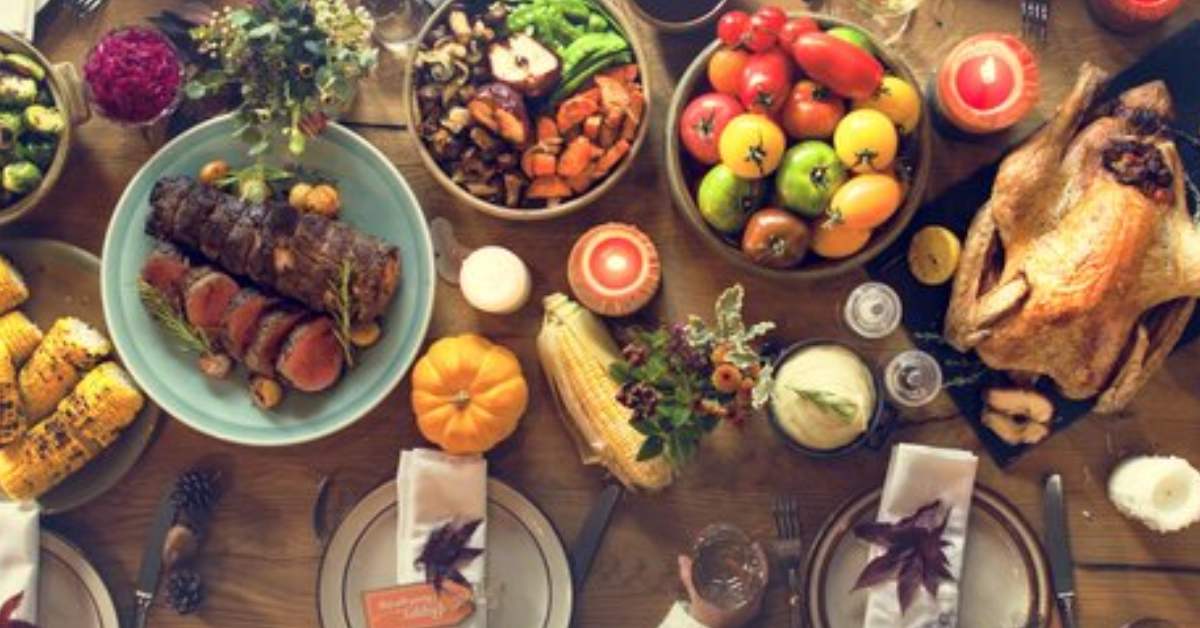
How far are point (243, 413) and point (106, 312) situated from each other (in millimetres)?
241

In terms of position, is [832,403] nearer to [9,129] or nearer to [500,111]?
[500,111]

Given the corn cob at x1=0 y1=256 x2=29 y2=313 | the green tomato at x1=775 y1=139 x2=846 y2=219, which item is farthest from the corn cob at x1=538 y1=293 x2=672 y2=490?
the corn cob at x1=0 y1=256 x2=29 y2=313

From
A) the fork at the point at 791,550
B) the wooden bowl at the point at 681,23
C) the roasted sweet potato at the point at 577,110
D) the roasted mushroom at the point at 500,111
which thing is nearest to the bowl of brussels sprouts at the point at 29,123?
the roasted mushroom at the point at 500,111

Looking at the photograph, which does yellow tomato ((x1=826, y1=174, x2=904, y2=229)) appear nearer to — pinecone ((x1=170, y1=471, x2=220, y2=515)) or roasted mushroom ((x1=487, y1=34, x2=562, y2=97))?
roasted mushroom ((x1=487, y1=34, x2=562, y2=97))

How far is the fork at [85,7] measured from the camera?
1.94m

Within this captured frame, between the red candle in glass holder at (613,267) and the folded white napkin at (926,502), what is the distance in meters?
0.44

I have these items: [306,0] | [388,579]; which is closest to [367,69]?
[306,0]

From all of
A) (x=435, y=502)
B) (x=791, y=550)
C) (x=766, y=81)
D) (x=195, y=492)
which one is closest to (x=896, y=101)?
(x=766, y=81)

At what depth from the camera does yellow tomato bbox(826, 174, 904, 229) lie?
5.58ft

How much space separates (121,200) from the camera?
1842 millimetres

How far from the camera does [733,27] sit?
1733 mm

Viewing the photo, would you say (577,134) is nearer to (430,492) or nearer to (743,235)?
(743,235)

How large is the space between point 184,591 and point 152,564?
0.06m

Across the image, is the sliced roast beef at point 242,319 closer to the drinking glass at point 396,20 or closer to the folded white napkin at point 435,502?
the folded white napkin at point 435,502
